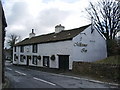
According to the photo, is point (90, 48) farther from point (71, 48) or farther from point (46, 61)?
point (46, 61)

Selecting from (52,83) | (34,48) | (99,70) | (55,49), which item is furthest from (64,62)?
(52,83)

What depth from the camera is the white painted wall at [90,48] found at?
29.4 metres

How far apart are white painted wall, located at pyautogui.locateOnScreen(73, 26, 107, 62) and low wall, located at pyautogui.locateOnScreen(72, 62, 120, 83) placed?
261 centimetres

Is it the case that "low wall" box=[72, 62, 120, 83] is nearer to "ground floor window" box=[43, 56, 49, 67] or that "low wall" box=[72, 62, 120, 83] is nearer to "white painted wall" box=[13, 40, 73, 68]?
"white painted wall" box=[13, 40, 73, 68]

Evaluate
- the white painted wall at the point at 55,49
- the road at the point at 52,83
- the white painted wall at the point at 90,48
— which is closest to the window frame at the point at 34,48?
the white painted wall at the point at 55,49

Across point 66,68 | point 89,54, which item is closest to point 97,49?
point 89,54

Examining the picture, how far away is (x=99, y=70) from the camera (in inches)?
865

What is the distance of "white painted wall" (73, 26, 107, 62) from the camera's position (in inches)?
1158

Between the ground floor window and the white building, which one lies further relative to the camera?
the ground floor window

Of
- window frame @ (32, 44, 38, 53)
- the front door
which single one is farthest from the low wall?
window frame @ (32, 44, 38, 53)

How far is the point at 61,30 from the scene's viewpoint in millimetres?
38125

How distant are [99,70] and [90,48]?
374 inches

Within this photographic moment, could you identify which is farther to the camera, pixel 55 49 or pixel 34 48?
pixel 34 48

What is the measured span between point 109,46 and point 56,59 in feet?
28.3
